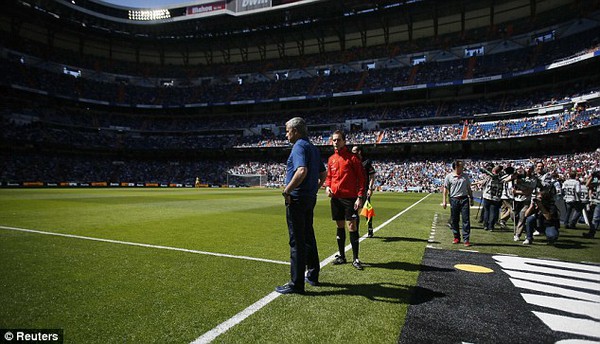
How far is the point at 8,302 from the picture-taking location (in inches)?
143

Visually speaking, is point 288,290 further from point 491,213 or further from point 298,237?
point 491,213

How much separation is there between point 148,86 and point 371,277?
73676 millimetres

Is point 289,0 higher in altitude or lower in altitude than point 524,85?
higher

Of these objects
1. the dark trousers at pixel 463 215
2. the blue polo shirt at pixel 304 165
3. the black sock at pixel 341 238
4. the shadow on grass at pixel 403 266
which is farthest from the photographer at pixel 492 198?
the blue polo shirt at pixel 304 165

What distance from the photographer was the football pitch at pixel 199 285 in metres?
3.15

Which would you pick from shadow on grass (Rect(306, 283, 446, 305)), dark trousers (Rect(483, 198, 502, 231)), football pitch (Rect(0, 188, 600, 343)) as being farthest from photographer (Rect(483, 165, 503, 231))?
shadow on grass (Rect(306, 283, 446, 305))

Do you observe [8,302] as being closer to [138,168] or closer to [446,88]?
[446,88]

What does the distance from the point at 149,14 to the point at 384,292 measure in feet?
238

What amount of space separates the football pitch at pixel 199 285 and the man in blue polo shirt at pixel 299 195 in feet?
1.17

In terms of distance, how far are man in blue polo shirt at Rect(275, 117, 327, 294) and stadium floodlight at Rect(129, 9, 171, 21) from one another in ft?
225

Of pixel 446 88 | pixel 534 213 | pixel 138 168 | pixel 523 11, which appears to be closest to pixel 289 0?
pixel 446 88

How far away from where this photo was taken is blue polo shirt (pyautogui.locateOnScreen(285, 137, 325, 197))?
14.1ft

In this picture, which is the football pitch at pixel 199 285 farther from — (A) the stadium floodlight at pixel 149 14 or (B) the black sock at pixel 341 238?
(A) the stadium floodlight at pixel 149 14

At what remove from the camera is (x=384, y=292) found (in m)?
4.43
